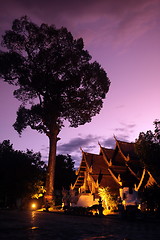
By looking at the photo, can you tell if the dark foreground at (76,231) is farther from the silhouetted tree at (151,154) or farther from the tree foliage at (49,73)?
the tree foliage at (49,73)

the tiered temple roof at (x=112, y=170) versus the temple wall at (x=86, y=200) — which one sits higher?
the tiered temple roof at (x=112, y=170)

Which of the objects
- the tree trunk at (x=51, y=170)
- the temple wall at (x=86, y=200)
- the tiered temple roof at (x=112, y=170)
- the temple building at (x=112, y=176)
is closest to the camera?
the temple building at (x=112, y=176)

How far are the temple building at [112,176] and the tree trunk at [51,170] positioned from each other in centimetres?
342

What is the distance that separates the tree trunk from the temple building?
3422mm

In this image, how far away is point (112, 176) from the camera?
96.4 feet

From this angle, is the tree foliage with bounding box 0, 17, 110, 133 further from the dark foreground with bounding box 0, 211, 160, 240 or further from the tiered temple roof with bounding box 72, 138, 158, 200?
the dark foreground with bounding box 0, 211, 160, 240

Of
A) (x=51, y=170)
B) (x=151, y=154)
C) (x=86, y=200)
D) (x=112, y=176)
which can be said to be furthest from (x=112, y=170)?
(x=151, y=154)

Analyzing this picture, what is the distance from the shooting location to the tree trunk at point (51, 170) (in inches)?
1232

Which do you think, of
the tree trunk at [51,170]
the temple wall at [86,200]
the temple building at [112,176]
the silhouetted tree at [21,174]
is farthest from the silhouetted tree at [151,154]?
the silhouetted tree at [21,174]

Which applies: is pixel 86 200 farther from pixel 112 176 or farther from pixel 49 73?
pixel 49 73

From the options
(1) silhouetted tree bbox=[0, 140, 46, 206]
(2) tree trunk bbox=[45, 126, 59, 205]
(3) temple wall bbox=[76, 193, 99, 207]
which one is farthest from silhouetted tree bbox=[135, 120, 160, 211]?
(1) silhouetted tree bbox=[0, 140, 46, 206]

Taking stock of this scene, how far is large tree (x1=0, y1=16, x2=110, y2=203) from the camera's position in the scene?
31.9 m

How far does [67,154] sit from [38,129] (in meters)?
32.1

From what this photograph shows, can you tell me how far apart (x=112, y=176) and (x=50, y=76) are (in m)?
13.8
